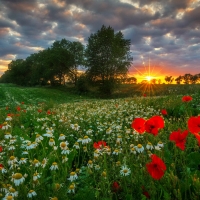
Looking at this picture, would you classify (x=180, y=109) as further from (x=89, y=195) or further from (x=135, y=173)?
(x=89, y=195)

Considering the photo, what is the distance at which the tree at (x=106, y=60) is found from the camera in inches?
1864

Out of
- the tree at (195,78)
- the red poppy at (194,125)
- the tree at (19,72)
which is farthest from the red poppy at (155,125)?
the tree at (195,78)

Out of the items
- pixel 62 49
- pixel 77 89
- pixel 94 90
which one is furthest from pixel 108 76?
pixel 62 49

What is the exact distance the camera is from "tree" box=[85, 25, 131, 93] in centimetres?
4734

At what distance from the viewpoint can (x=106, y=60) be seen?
157 feet

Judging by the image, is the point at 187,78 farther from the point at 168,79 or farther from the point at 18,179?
the point at 18,179

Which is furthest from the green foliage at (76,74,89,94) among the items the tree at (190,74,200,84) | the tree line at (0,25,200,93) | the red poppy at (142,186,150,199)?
the tree at (190,74,200,84)

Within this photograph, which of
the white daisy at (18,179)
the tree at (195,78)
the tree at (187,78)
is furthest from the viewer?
the tree at (187,78)

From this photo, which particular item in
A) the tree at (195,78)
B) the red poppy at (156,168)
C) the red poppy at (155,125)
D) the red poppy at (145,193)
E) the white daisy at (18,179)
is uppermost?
the tree at (195,78)

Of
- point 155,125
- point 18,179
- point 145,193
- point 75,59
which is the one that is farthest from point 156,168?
point 75,59

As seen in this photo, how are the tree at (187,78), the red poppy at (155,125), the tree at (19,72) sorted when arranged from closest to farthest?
the red poppy at (155,125) < the tree at (19,72) < the tree at (187,78)

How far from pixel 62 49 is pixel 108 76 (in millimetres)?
18920

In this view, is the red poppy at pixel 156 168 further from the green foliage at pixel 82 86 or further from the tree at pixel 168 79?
the tree at pixel 168 79

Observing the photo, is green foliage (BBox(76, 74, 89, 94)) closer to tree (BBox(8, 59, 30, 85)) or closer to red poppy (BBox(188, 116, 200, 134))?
tree (BBox(8, 59, 30, 85))
